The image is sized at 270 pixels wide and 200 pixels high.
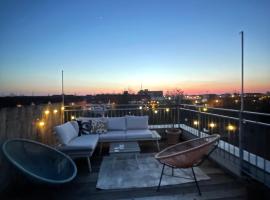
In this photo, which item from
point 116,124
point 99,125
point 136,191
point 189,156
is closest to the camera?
point 189,156

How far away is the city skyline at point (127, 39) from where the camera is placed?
5.77 m

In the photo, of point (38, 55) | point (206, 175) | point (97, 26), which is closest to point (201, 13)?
point (97, 26)

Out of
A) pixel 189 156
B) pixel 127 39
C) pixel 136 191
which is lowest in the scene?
pixel 136 191

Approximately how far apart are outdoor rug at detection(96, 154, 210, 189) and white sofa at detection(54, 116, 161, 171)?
0.45m

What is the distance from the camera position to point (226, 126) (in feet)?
17.1

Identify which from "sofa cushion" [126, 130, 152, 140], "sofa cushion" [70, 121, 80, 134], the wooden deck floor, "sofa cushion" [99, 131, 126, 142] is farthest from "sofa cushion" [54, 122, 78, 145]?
"sofa cushion" [126, 130, 152, 140]

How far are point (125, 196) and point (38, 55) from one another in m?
5.76

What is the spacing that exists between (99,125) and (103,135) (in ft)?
1.40

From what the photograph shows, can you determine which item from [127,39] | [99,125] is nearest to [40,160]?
[99,125]

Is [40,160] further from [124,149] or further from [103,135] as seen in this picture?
[103,135]

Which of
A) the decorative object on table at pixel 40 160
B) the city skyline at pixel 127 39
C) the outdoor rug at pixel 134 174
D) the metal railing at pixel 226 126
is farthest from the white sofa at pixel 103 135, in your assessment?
the city skyline at pixel 127 39

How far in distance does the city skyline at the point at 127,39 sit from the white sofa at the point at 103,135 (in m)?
2.29

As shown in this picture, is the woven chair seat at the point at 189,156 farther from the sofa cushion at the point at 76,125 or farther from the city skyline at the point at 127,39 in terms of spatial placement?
the sofa cushion at the point at 76,125

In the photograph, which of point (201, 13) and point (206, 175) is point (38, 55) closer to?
point (201, 13)
